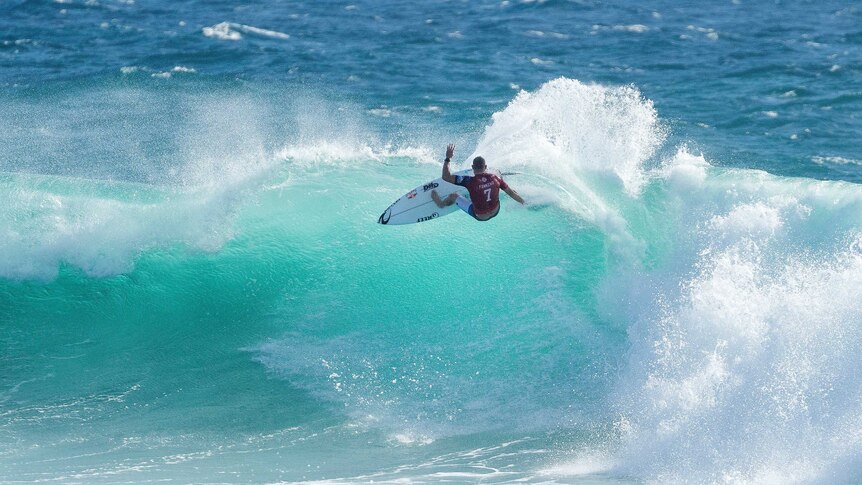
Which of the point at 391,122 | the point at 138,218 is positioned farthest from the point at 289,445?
the point at 391,122

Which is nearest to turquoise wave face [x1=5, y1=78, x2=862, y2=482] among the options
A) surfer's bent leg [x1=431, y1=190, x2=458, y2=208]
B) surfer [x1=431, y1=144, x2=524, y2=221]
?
surfer's bent leg [x1=431, y1=190, x2=458, y2=208]

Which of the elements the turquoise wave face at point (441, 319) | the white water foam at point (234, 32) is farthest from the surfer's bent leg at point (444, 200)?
the white water foam at point (234, 32)

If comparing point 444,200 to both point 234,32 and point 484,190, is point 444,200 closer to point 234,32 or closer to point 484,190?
point 484,190

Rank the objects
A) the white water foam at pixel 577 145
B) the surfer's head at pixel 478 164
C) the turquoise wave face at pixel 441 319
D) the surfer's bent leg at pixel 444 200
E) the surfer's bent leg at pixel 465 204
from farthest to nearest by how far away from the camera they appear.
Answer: the white water foam at pixel 577 145 → the surfer's bent leg at pixel 444 200 → the surfer's bent leg at pixel 465 204 → the surfer's head at pixel 478 164 → the turquoise wave face at pixel 441 319

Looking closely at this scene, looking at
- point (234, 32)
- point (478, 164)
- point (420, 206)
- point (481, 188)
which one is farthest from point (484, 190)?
point (234, 32)

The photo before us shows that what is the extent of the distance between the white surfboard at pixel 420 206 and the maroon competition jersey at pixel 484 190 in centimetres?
95

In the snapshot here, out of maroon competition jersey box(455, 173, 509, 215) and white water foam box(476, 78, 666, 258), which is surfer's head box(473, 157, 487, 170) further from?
white water foam box(476, 78, 666, 258)

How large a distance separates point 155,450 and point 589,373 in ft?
18.9

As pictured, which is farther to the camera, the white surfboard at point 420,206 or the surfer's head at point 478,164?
the white surfboard at point 420,206

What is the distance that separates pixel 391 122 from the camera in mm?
20812

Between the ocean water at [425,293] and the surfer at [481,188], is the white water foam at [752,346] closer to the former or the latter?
the ocean water at [425,293]

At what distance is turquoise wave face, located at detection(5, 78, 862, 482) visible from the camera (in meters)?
11.4

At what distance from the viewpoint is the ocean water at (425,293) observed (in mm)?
11430

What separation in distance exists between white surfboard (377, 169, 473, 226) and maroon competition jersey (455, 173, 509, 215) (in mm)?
950
